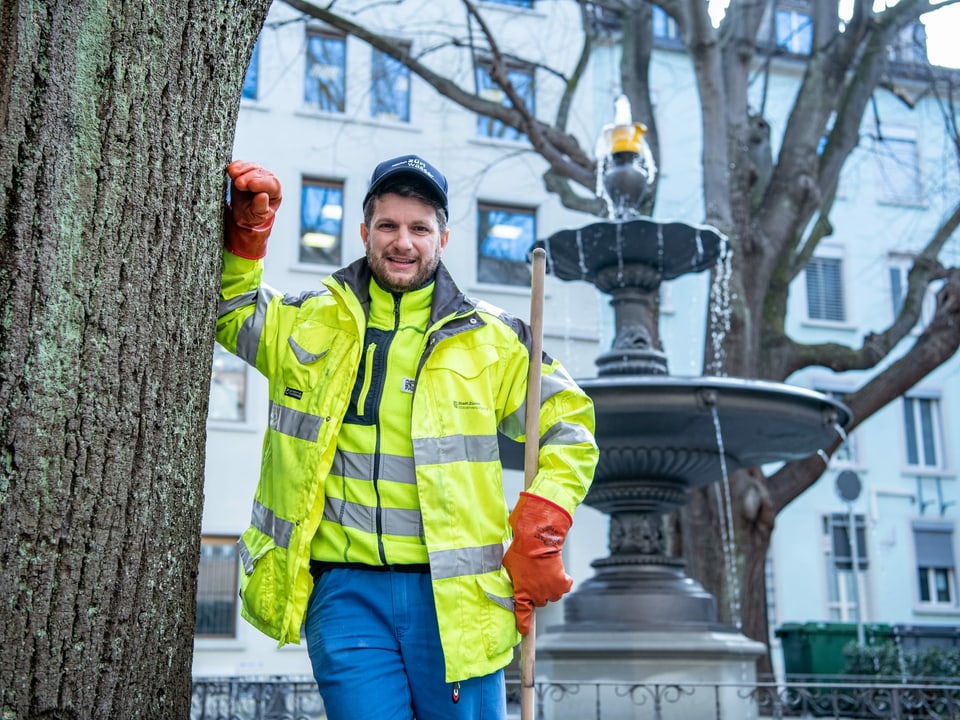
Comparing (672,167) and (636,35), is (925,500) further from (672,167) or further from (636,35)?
(636,35)

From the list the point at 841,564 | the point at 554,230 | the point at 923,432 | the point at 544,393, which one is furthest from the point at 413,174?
the point at 923,432

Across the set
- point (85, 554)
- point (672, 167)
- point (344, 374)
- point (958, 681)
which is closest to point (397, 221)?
point (344, 374)

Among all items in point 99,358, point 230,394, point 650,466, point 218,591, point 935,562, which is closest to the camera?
point 99,358

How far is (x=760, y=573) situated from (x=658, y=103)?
50.2 ft

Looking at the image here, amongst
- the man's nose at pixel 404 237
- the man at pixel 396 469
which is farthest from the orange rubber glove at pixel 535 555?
the man's nose at pixel 404 237

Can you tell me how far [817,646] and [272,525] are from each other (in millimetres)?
13418

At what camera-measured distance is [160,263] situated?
2619 mm

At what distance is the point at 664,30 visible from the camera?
26.7 metres

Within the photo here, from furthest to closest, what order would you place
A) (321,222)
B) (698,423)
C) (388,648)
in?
(321,222)
(698,423)
(388,648)

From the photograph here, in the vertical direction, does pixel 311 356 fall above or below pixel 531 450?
above

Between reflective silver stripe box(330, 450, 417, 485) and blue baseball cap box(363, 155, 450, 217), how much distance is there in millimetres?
688

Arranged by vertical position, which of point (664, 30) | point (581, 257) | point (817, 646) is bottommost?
point (817, 646)

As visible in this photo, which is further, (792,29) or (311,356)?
(792,29)

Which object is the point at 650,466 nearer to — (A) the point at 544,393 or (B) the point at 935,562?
(A) the point at 544,393
